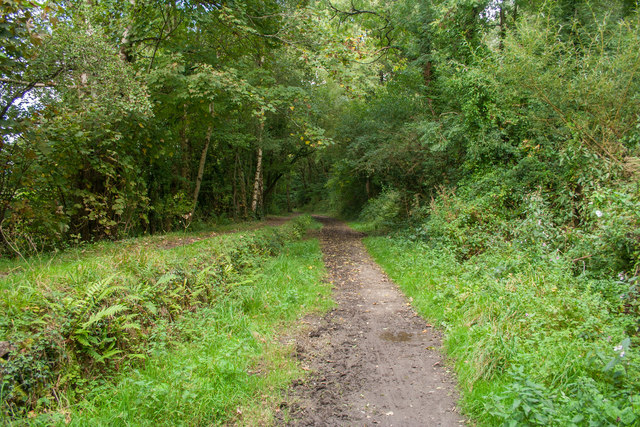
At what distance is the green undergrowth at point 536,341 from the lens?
9.04ft

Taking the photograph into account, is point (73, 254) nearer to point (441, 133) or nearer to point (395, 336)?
point (395, 336)

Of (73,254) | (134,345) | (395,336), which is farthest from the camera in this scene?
(73,254)

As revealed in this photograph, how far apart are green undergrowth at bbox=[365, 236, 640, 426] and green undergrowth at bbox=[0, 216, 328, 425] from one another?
2.26 m

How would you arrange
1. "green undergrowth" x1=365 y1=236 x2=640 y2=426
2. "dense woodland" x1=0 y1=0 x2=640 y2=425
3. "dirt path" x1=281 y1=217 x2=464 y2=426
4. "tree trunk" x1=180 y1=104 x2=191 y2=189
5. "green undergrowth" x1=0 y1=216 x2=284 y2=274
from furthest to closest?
"tree trunk" x1=180 y1=104 x2=191 y2=189, "green undergrowth" x1=0 y1=216 x2=284 y2=274, "dense woodland" x1=0 y1=0 x2=640 y2=425, "dirt path" x1=281 y1=217 x2=464 y2=426, "green undergrowth" x1=365 y1=236 x2=640 y2=426

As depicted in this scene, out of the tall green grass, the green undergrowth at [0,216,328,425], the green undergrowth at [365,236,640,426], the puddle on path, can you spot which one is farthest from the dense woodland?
the green undergrowth at [0,216,328,425]

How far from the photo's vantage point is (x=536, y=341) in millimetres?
3840

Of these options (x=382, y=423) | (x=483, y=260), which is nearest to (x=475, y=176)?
(x=483, y=260)

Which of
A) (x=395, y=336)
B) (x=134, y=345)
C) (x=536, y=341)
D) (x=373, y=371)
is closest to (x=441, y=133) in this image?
(x=395, y=336)

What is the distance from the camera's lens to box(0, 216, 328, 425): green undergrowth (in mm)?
3043

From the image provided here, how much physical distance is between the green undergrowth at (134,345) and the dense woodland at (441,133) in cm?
244

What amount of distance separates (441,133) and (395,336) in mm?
8143

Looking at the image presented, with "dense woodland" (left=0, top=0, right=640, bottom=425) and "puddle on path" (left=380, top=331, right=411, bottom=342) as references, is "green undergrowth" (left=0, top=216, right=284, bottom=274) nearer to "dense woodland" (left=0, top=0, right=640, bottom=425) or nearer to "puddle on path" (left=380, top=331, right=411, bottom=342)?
"dense woodland" (left=0, top=0, right=640, bottom=425)

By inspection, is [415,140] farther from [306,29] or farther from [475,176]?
[306,29]

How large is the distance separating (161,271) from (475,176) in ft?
28.8
